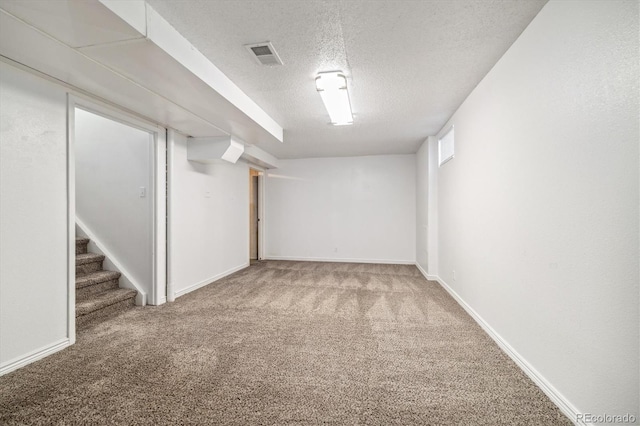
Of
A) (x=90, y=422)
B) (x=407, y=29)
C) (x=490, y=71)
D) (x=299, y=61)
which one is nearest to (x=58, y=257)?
(x=90, y=422)

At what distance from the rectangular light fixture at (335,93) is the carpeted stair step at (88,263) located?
347 centimetres

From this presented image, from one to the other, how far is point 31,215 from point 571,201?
3.83 m

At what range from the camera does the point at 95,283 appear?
333 cm

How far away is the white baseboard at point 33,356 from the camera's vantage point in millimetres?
2092

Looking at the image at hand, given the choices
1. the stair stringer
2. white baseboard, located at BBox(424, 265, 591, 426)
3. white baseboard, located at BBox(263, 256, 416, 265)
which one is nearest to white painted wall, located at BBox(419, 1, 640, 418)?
white baseboard, located at BBox(424, 265, 591, 426)

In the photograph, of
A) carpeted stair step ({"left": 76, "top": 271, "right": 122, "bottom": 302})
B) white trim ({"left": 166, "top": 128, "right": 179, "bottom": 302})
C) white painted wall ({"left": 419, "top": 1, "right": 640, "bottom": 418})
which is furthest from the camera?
white trim ({"left": 166, "top": 128, "right": 179, "bottom": 302})

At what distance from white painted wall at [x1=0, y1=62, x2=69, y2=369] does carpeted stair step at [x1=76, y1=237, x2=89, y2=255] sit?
1.37 meters

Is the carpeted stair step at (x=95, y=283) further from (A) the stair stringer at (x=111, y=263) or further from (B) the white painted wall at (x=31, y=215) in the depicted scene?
(B) the white painted wall at (x=31, y=215)

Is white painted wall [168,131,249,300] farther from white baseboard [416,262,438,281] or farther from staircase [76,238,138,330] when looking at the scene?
white baseboard [416,262,438,281]

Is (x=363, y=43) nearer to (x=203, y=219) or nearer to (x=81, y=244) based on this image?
(x=203, y=219)

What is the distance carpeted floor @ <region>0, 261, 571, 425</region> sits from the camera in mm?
1663

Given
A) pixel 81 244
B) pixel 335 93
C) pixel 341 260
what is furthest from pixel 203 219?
pixel 341 260

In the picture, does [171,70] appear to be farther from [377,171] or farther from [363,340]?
[377,171]

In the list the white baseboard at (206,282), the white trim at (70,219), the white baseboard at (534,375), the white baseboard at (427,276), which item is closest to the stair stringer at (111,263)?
the white baseboard at (206,282)
